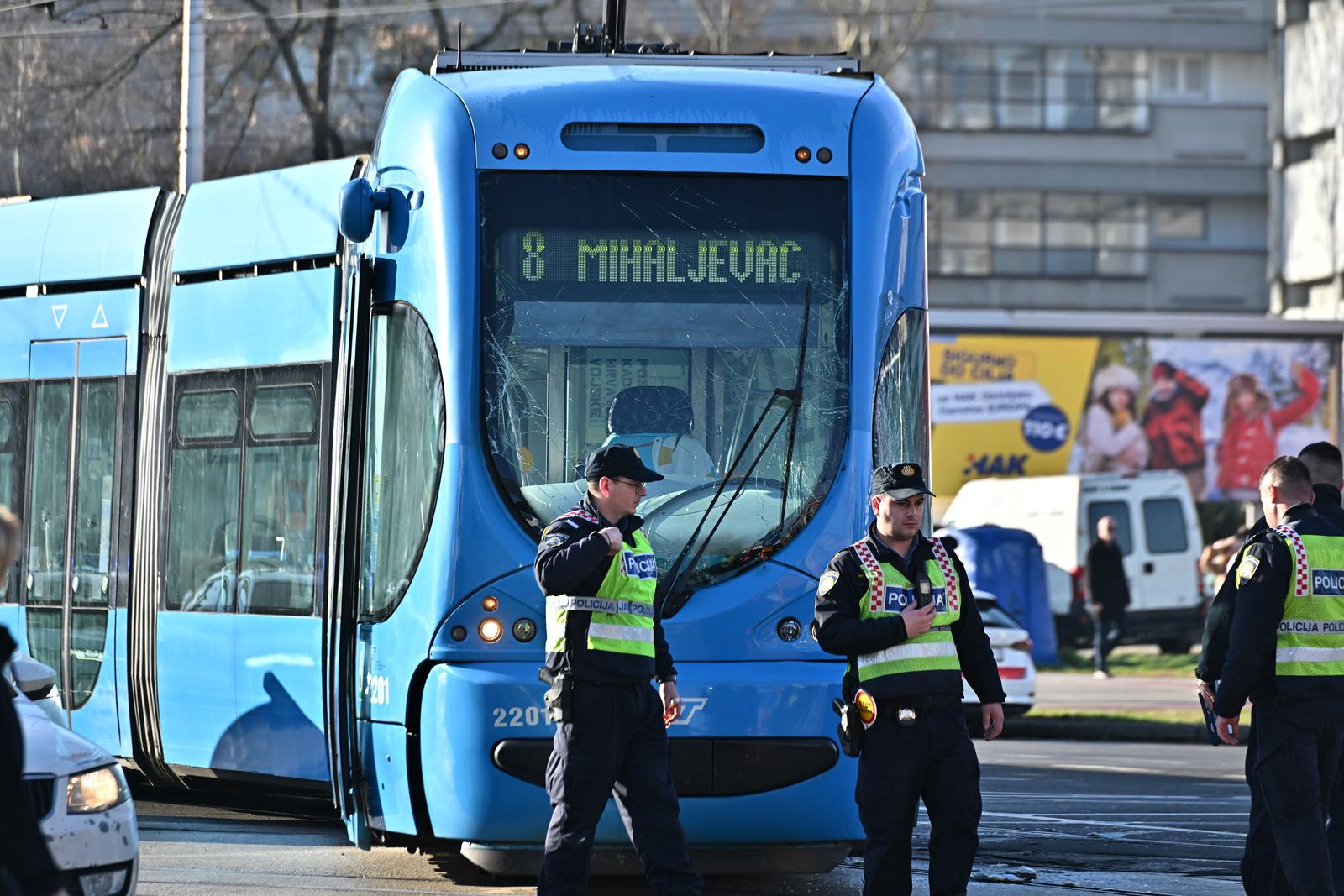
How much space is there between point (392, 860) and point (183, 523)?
85.9 inches

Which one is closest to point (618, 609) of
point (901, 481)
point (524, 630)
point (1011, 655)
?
point (524, 630)

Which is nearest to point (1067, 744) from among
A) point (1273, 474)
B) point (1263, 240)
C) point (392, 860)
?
point (392, 860)

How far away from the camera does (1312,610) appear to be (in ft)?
25.5

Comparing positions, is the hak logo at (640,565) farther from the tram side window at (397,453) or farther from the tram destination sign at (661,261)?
the tram destination sign at (661,261)

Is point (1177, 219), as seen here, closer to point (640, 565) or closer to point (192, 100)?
point (192, 100)

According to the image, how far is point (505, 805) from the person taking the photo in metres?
8.05

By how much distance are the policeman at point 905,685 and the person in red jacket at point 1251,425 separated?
22242 mm

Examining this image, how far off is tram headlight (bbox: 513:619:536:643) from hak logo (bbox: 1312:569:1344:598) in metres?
2.84

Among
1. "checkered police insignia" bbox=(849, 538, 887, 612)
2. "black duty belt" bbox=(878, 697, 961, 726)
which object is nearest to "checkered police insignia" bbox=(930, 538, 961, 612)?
"checkered police insignia" bbox=(849, 538, 887, 612)

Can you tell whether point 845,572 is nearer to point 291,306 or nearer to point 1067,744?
point 291,306

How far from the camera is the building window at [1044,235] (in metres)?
51.1

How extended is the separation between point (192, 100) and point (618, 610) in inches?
543

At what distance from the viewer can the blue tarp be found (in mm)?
23359

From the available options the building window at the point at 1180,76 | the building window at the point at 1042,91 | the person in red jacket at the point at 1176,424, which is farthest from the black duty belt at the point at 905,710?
the building window at the point at 1180,76
